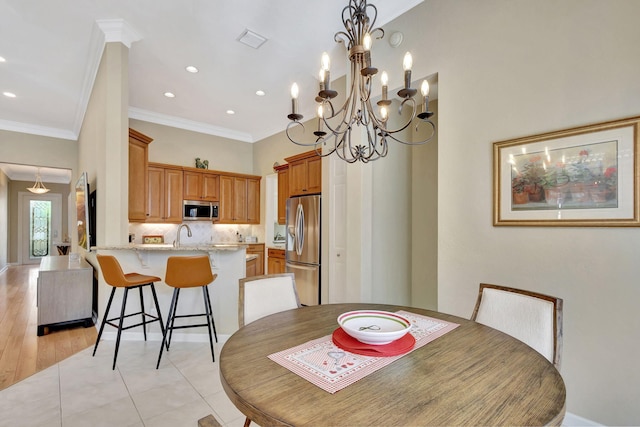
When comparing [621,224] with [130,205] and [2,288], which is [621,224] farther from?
[2,288]

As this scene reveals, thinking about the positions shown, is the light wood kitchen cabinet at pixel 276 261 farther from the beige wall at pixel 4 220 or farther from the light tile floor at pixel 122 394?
the beige wall at pixel 4 220

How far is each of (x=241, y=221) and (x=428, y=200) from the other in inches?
154

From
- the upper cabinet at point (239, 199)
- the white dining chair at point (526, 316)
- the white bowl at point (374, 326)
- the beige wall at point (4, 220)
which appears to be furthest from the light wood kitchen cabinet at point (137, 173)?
the beige wall at point (4, 220)

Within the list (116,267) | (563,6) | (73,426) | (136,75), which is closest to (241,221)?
(136,75)

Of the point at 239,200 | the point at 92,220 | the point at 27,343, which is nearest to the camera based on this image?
the point at 27,343

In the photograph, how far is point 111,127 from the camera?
302 cm

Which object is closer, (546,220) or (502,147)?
(546,220)

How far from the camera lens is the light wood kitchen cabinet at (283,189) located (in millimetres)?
5227

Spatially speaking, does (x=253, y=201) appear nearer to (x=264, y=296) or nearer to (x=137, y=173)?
(x=137, y=173)

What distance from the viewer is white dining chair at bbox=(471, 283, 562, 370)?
137 cm

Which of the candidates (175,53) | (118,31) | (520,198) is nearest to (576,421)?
(520,198)

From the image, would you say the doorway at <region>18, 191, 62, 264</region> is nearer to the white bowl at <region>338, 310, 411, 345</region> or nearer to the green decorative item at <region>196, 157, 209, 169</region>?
the green decorative item at <region>196, 157, 209, 169</region>

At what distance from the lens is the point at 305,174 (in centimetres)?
470

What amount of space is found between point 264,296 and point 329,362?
83cm
